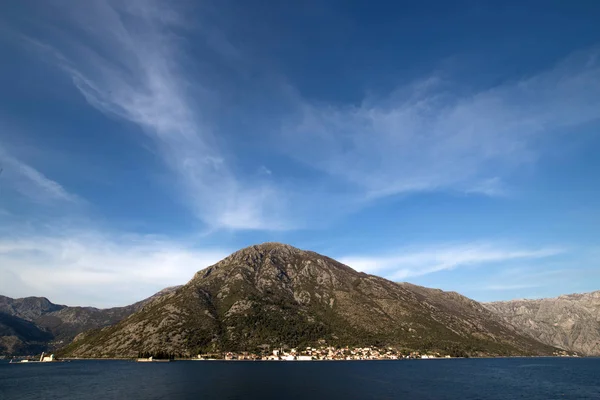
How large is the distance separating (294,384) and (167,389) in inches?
1675

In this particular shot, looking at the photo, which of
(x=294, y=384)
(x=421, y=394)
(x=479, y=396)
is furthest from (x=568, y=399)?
(x=294, y=384)

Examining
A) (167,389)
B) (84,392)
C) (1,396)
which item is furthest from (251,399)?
(1,396)

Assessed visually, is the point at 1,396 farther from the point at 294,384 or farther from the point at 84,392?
the point at 294,384

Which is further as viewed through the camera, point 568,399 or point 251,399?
point 568,399

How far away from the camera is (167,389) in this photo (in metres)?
117

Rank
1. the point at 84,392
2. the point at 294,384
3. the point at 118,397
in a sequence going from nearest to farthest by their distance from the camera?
the point at 118,397
the point at 84,392
the point at 294,384

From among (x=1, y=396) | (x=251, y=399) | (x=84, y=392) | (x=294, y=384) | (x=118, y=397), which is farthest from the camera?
(x=294, y=384)

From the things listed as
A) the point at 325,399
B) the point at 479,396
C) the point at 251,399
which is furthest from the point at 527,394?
the point at 251,399

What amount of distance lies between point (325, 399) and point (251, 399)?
1913 centimetres

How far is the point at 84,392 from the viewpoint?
115688 millimetres

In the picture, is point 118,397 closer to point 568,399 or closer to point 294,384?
point 294,384

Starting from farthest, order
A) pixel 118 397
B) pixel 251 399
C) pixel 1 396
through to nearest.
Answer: pixel 1 396, pixel 118 397, pixel 251 399

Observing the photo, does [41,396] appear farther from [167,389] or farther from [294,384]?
[294,384]

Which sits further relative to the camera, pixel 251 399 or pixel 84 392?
pixel 84 392
